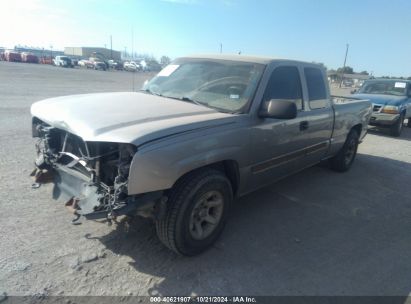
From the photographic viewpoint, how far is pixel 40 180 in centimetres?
346

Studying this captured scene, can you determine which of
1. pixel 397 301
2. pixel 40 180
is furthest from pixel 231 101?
pixel 397 301

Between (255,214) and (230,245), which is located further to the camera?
(255,214)

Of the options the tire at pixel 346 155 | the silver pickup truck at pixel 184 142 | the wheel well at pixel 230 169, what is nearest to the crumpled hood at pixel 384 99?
the tire at pixel 346 155

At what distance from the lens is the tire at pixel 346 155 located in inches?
242

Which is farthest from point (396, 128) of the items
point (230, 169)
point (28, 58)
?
point (28, 58)

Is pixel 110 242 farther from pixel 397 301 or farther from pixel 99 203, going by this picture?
pixel 397 301

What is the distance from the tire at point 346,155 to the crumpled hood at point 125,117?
3609mm

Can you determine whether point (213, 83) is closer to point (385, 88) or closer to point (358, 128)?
point (358, 128)

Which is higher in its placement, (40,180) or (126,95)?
(126,95)

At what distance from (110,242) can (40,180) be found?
3.21 feet

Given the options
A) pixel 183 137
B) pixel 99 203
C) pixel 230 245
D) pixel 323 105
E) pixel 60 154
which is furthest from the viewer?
pixel 323 105

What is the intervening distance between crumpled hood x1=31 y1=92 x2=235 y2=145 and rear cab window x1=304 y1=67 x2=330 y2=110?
1790 mm

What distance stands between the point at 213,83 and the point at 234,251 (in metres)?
1.89

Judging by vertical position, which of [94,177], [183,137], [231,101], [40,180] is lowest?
[40,180]
